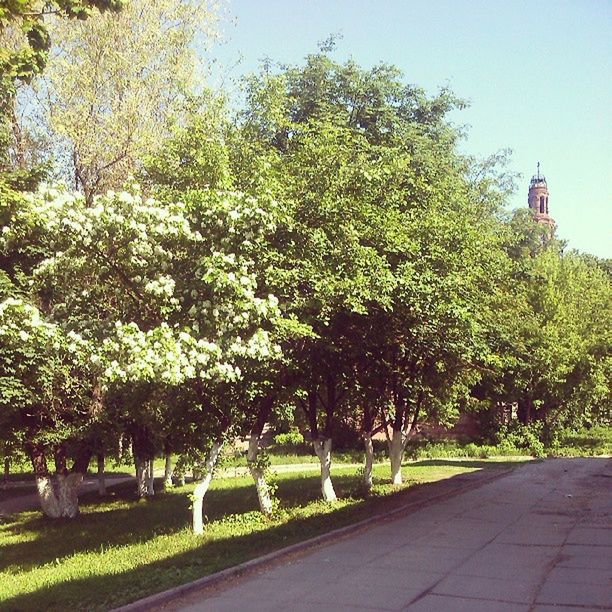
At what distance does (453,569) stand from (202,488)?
5.88 m

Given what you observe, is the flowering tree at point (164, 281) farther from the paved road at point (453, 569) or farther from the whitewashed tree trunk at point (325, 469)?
the whitewashed tree trunk at point (325, 469)

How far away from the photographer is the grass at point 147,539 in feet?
31.1

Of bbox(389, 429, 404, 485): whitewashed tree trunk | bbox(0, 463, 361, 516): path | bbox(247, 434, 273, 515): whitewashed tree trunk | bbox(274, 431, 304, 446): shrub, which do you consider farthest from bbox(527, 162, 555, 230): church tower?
bbox(247, 434, 273, 515): whitewashed tree trunk

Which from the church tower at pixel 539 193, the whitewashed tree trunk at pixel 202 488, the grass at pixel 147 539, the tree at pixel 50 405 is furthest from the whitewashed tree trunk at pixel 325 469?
A: the church tower at pixel 539 193

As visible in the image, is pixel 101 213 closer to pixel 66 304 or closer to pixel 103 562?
pixel 66 304

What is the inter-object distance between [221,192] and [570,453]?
28.4 meters

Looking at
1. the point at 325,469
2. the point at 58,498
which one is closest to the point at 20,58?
the point at 325,469

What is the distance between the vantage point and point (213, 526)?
15.1m

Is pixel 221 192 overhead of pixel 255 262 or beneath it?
overhead

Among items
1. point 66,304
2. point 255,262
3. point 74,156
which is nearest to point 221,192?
point 255,262

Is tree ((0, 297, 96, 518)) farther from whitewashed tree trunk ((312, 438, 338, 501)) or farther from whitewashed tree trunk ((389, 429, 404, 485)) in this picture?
whitewashed tree trunk ((389, 429, 404, 485))

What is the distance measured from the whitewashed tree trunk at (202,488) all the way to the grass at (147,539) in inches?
16.1

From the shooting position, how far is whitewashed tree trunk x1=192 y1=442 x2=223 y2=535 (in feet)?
45.8

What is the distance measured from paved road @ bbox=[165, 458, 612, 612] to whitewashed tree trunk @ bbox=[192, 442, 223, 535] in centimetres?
321
